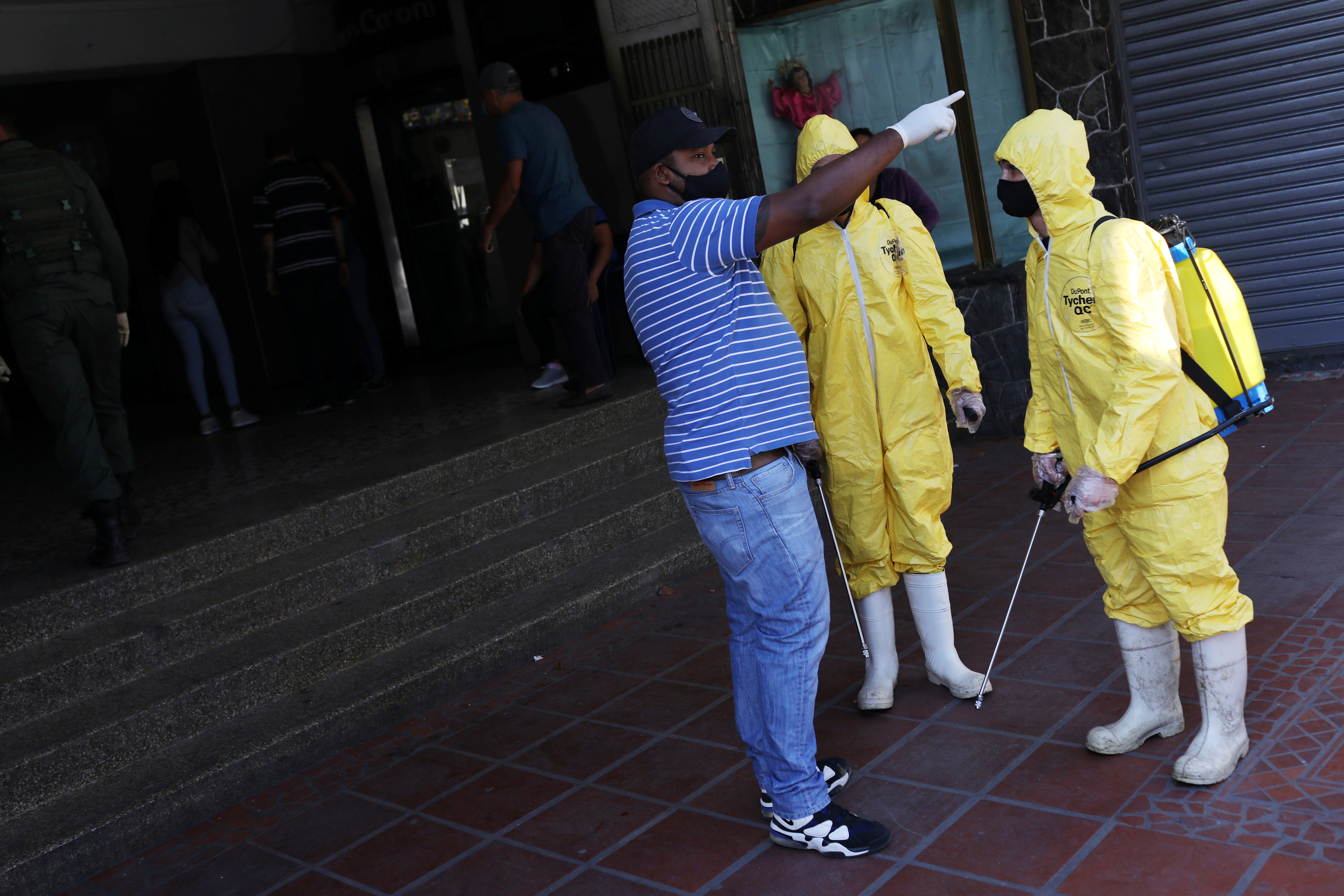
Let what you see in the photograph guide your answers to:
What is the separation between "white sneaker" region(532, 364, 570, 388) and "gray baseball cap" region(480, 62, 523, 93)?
1.83 m

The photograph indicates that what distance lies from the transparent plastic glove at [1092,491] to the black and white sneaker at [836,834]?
1023mm

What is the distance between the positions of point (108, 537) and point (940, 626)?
11.6 ft

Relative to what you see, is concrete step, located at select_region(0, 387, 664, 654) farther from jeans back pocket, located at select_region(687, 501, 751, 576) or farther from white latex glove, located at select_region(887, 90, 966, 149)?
white latex glove, located at select_region(887, 90, 966, 149)

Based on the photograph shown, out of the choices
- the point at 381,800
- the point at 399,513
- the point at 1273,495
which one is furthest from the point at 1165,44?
the point at 381,800

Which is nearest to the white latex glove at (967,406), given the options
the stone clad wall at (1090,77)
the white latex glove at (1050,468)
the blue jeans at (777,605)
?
the white latex glove at (1050,468)

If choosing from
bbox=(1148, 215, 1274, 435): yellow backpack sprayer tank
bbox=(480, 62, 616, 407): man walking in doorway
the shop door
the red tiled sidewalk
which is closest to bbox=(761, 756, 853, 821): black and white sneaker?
the red tiled sidewalk

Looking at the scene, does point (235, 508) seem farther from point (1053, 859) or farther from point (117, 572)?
point (1053, 859)

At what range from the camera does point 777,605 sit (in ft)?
10.2

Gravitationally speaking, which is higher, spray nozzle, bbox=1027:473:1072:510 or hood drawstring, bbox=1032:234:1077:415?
hood drawstring, bbox=1032:234:1077:415

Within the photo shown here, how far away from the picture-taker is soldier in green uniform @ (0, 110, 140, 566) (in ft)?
16.6

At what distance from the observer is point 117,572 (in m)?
4.88

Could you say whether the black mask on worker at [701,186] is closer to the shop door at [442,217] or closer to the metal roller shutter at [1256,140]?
the metal roller shutter at [1256,140]

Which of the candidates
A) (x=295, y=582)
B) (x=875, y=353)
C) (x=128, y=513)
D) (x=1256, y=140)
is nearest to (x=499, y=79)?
(x=128, y=513)

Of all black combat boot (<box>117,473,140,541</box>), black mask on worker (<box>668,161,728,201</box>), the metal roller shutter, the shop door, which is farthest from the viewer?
the shop door
